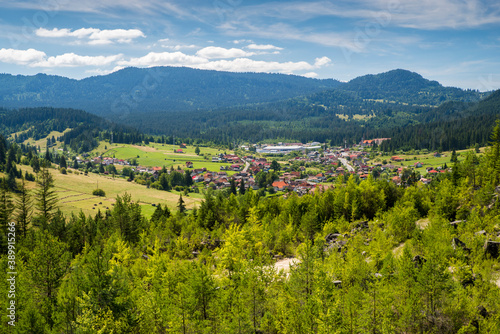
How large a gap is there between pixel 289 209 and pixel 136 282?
137 feet

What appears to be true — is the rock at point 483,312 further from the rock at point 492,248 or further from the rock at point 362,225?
the rock at point 362,225

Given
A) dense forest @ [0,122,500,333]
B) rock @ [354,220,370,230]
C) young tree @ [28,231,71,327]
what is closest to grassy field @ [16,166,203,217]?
rock @ [354,220,370,230]

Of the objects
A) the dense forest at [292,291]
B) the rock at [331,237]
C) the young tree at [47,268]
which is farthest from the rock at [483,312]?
the young tree at [47,268]

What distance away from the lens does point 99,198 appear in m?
146

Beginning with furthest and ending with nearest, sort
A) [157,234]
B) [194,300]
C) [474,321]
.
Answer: [157,234] < [194,300] < [474,321]

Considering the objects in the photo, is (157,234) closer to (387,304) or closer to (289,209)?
(289,209)

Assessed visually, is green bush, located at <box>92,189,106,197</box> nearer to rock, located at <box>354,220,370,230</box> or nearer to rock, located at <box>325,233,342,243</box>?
rock, located at <box>325,233,342,243</box>

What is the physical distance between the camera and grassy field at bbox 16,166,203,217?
13075 centimetres

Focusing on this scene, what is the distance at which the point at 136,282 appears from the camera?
3778cm

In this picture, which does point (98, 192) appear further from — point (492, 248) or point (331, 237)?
point (492, 248)

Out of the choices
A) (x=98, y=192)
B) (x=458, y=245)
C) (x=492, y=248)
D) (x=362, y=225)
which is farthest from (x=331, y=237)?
(x=98, y=192)

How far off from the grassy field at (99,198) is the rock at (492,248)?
96.5m

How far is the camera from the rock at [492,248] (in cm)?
3545

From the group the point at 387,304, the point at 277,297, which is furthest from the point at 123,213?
the point at 387,304
